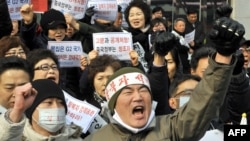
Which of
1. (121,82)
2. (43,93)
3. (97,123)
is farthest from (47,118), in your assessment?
(97,123)

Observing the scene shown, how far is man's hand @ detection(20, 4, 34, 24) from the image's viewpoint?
6277mm

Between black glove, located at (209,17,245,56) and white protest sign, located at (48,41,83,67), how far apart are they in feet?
9.85

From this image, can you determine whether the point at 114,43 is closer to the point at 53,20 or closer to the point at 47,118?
the point at 53,20

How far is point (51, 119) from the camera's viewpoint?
150 inches

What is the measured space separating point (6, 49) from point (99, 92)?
2.66ft

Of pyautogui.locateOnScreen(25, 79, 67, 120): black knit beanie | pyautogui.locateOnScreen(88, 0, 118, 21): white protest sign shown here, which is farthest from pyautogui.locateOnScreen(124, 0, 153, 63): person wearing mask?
pyautogui.locateOnScreen(25, 79, 67, 120): black knit beanie

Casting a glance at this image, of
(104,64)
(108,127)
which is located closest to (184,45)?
(104,64)

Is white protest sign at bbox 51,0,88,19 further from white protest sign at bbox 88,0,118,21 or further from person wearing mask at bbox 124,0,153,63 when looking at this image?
person wearing mask at bbox 124,0,153,63

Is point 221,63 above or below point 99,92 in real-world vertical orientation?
above

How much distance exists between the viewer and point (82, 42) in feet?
22.6

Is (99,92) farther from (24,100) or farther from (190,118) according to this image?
(24,100)

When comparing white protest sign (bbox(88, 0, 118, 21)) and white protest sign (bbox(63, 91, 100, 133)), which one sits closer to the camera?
white protest sign (bbox(63, 91, 100, 133))

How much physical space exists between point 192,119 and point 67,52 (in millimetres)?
2786

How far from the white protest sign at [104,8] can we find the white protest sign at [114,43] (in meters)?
0.95
